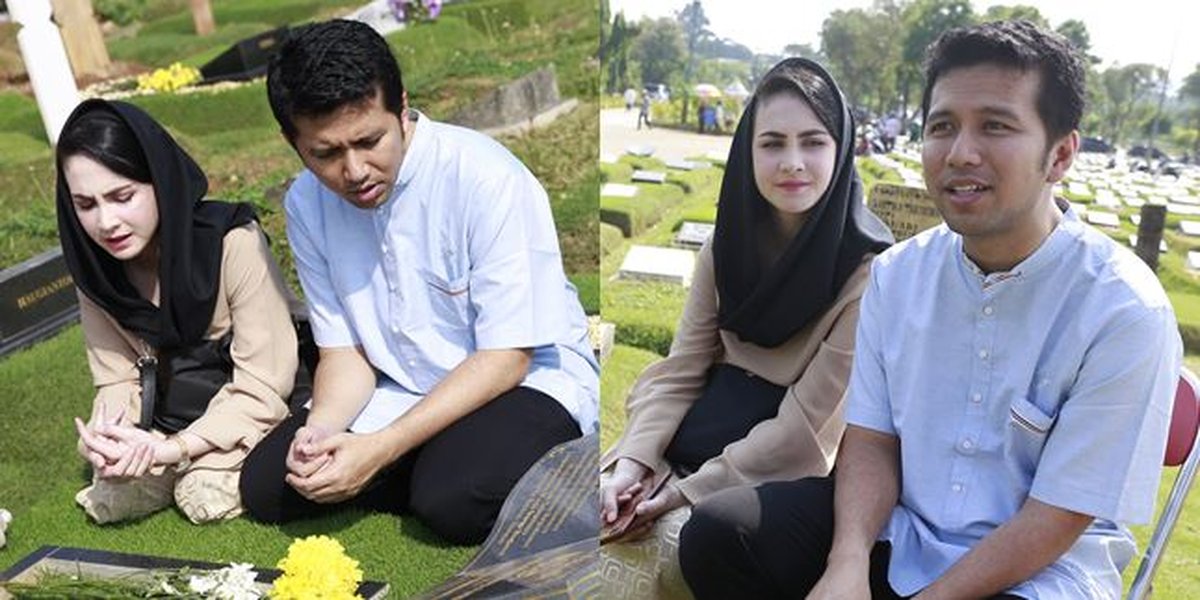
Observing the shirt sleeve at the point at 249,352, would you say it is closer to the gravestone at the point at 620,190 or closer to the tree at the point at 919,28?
the gravestone at the point at 620,190

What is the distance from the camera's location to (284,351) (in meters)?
3.28

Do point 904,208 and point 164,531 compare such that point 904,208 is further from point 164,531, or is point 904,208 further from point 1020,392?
point 164,531

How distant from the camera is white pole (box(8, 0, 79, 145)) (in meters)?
5.00

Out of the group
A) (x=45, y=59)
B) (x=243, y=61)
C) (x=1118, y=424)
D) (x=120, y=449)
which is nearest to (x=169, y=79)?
(x=243, y=61)

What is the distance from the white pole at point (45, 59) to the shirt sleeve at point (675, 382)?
3.77 meters

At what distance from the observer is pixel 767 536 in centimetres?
205

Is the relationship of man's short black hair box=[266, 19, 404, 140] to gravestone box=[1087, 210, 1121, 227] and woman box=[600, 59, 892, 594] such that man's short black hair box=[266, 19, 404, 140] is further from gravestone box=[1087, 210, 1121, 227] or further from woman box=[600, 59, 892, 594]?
gravestone box=[1087, 210, 1121, 227]

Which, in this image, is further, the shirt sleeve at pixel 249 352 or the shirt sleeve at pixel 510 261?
the shirt sleeve at pixel 249 352

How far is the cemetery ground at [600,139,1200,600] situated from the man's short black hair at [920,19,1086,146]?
0.61 ft

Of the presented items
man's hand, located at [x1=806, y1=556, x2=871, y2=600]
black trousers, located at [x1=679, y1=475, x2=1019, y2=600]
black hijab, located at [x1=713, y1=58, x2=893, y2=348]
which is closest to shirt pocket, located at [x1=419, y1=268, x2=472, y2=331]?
black hijab, located at [x1=713, y1=58, x2=893, y2=348]

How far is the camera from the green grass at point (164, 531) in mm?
3055

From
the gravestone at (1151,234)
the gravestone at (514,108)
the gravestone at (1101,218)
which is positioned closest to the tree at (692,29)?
the gravestone at (1101,218)

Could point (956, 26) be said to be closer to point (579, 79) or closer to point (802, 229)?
point (802, 229)

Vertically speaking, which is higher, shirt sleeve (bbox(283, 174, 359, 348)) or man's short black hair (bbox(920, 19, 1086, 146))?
man's short black hair (bbox(920, 19, 1086, 146))
